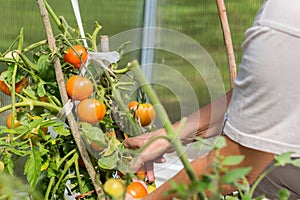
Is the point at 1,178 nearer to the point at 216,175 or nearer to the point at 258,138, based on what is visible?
the point at 216,175

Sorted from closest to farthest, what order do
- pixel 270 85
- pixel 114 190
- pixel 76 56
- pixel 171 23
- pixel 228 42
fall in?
pixel 114 190
pixel 270 85
pixel 76 56
pixel 228 42
pixel 171 23

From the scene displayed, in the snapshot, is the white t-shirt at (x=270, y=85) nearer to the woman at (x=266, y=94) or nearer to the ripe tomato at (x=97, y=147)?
the woman at (x=266, y=94)

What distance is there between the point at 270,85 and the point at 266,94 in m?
0.01

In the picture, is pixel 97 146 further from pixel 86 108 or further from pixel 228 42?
pixel 228 42

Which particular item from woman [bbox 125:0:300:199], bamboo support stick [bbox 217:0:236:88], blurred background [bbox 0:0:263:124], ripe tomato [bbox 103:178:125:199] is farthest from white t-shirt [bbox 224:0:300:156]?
blurred background [bbox 0:0:263:124]

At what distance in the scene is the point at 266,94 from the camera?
0.74 metres

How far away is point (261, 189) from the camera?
38.4 inches

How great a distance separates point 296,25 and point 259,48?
49 mm

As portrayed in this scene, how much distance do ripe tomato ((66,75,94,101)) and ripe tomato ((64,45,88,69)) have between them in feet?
0.12

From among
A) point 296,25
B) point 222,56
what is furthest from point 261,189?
point 222,56

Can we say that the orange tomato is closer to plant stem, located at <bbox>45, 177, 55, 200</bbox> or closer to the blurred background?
plant stem, located at <bbox>45, 177, 55, 200</bbox>

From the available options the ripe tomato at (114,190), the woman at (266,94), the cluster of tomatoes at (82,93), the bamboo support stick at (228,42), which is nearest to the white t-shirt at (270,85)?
the woman at (266,94)

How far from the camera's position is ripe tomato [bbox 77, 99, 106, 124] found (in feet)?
3.30

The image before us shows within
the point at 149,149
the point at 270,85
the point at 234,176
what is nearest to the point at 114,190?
the point at 234,176
